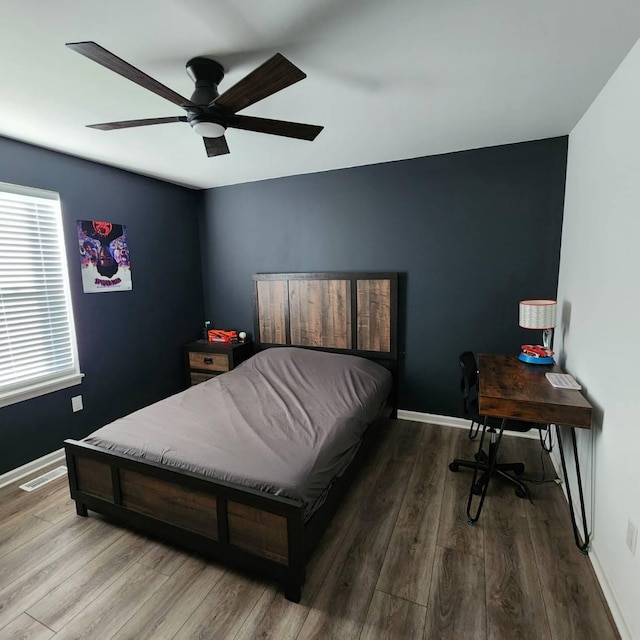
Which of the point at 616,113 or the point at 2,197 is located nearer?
the point at 616,113

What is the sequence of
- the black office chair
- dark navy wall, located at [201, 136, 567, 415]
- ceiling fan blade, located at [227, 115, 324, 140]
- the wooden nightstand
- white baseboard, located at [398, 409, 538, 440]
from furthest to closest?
the wooden nightstand, white baseboard, located at [398, 409, 538, 440], dark navy wall, located at [201, 136, 567, 415], the black office chair, ceiling fan blade, located at [227, 115, 324, 140]

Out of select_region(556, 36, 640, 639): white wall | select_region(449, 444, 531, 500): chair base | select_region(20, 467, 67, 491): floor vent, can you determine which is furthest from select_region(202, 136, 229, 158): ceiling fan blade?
select_region(20, 467, 67, 491): floor vent

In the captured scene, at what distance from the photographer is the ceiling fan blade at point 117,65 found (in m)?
1.18

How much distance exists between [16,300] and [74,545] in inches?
69.9

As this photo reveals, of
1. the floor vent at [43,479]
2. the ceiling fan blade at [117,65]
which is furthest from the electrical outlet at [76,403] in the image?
the ceiling fan blade at [117,65]

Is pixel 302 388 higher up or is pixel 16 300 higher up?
pixel 16 300

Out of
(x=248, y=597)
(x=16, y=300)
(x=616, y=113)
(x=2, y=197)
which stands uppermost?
(x=616, y=113)

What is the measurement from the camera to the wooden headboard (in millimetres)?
3332

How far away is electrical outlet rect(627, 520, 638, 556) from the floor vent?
342cm

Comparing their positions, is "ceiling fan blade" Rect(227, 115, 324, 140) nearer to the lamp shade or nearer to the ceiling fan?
the ceiling fan

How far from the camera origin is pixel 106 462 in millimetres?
1999

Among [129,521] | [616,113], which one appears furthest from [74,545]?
[616,113]

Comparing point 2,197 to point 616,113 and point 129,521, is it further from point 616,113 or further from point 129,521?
point 616,113

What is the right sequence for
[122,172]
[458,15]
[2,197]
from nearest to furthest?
[458,15] < [2,197] < [122,172]
